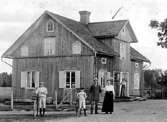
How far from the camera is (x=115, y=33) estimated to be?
3453cm

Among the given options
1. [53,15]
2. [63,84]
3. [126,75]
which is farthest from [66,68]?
[126,75]

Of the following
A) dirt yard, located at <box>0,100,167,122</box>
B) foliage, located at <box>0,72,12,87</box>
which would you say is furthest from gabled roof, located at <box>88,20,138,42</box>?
foliage, located at <box>0,72,12,87</box>

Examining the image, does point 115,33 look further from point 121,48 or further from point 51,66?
point 51,66

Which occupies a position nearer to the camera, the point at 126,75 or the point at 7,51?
the point at 7,51

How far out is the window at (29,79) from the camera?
112 feet

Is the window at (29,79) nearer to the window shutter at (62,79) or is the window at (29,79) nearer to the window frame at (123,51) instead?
the window shutter at (62,79)

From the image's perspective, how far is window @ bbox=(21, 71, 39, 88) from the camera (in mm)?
34000

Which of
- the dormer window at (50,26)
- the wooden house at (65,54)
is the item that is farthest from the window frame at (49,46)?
the dormer window at (50,26)

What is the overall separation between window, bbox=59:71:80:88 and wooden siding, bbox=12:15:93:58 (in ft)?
4.84

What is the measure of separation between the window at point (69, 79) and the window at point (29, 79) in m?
2.33

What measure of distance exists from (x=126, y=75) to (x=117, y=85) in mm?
2311

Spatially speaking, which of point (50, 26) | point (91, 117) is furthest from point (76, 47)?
point (91, 117)

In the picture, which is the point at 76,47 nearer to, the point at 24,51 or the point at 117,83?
the point at 24,51

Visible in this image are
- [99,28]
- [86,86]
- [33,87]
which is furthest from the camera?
[99,28]
